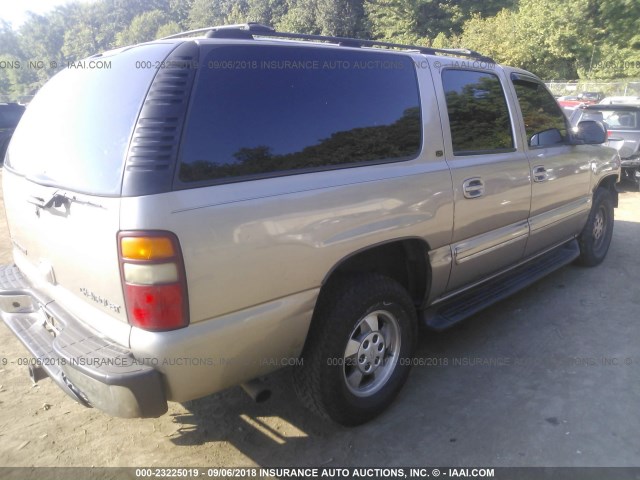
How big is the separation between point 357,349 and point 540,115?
2814mm

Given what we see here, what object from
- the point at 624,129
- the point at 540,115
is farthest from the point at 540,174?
the point at 624,129

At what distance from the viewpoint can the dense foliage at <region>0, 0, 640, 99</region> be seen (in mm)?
36438

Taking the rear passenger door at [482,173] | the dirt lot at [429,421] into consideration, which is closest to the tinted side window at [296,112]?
the rear passenger door at [482,173]

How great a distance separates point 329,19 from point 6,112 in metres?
44.6

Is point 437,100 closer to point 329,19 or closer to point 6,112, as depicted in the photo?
point 6,112

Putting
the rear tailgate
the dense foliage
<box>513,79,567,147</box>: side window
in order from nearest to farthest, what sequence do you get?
the rear tailgate
<box>513,79,567,147</box>: side window
the dense foliage

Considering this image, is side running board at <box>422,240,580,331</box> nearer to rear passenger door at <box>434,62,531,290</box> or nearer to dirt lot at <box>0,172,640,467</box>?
rear passenger door at <box>434,62,531,290</box>

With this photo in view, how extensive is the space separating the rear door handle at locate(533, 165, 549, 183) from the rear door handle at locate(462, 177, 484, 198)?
832 mm

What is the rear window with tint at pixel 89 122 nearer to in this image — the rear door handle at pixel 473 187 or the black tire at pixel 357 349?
the black tire at pixel 357 349

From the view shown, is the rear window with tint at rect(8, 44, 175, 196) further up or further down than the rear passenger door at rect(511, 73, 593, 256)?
further up

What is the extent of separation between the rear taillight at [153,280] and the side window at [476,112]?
2026 millimetres

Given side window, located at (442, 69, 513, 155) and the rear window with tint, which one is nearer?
the rear window with tint

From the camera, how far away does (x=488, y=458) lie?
2.47 metres

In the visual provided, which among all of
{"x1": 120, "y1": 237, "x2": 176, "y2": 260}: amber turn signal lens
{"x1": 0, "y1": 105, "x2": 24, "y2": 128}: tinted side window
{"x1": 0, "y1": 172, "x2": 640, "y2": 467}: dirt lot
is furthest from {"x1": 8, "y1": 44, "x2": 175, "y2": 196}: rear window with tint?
{"x1": 0, "y1": 105, "x2": 24, "y2": 128}: tinted side window
